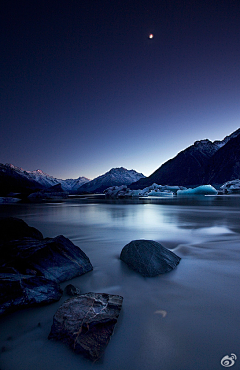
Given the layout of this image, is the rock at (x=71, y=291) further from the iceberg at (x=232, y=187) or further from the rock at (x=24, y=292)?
the iceberg at (x=232, y=187)

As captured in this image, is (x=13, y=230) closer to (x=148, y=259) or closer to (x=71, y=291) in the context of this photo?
(x=71, y=291)

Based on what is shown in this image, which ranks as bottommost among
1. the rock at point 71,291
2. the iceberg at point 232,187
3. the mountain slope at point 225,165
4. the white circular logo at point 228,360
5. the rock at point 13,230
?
the white circular logo at point 228,360

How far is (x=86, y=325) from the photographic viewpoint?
1.46m

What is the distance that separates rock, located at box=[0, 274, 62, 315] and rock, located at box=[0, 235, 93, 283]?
38 cm

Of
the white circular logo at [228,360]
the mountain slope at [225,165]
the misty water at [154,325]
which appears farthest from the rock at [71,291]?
the mountain slope at [225,165]

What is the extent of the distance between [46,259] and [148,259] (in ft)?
5.38

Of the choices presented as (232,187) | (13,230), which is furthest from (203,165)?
(13,230)

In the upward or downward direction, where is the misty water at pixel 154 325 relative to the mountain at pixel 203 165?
downward

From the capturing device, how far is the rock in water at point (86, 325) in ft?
4.50

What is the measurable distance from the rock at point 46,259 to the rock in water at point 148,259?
0.75 metres

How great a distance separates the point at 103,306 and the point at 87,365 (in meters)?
0.52

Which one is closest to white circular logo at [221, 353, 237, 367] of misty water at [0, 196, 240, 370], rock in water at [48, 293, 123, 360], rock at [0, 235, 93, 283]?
misty water at [0, 196, 240, 370]

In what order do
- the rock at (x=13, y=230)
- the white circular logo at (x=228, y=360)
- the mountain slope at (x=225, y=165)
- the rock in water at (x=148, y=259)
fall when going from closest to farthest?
the white circular logo at (x=228, y=360), the rock in water at (x=148, y=259), the rock at (x=13, y=230), the mountain slope at (x=225, y=165)

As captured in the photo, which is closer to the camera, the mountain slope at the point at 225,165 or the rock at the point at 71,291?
the rock at the point at 71,291
